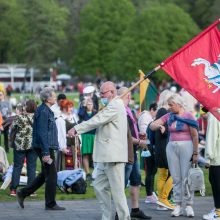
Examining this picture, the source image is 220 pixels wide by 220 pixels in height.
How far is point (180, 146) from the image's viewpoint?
12109 mm

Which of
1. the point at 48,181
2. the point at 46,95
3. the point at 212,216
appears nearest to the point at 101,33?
the point at 46,95

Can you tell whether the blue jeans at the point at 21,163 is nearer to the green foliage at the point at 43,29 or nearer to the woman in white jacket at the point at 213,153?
the woman in white jacket at the point at 213,153

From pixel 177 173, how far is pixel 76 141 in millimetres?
4383

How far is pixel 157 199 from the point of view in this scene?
1305cm

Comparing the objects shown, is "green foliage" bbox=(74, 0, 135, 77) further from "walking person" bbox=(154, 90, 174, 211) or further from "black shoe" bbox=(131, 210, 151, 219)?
"black shoe" bbox=(131, 210, 151, 219)

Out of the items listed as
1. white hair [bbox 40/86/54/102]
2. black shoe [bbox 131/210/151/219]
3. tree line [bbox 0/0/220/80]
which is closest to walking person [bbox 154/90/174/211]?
black shoe [bbox 131/210/151/219]

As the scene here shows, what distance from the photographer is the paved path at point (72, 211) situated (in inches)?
476

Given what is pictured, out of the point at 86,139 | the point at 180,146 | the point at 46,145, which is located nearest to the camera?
the point at 180,146

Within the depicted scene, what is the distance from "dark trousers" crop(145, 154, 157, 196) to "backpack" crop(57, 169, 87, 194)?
1.37 metres

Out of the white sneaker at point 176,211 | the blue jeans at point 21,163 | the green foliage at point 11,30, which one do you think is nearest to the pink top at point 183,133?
the white sneaker at point 176,211

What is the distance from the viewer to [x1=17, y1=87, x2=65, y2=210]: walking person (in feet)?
40.7

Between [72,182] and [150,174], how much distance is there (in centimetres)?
163

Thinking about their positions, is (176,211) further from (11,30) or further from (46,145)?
(11,30)

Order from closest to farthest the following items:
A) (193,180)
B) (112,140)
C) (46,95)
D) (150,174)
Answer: (112,140), (193,180), (46,95), (150,174)
